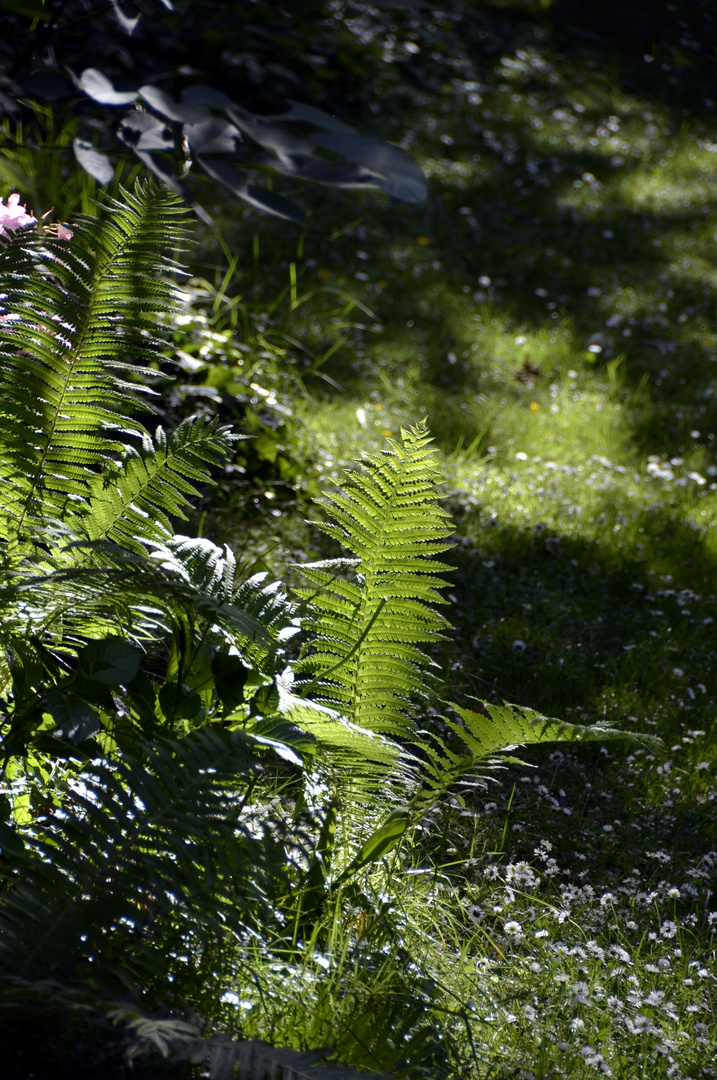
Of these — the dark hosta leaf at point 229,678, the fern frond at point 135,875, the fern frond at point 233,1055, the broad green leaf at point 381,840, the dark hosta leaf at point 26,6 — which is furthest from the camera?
the dark hosta leaf at point 229,678

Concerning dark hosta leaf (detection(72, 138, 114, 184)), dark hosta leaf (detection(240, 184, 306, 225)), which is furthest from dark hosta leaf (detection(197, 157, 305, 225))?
dark hosta leaf (detection(72, 138, 114, 184))

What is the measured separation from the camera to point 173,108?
1607mm

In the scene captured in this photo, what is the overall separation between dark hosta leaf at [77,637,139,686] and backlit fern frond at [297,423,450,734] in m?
0.46

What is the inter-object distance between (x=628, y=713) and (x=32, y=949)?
6.69ft

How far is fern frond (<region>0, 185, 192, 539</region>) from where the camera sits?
1.82 m

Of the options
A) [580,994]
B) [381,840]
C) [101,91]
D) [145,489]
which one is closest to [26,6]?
[101,91]

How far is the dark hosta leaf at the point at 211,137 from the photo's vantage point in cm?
154

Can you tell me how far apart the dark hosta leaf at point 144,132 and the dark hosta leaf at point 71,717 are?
105 centimetres

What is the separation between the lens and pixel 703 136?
782cm

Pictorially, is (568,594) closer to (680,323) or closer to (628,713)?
(628,713)

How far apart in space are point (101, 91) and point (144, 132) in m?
0.14

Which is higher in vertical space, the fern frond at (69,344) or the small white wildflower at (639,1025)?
the fern frond at (69,344)

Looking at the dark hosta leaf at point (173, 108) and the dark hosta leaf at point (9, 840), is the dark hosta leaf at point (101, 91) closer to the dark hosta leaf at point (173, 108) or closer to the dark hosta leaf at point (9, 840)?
the dark hosta leaf at point (173, 108)

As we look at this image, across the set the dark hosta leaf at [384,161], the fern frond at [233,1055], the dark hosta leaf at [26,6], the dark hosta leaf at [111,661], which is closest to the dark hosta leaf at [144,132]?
the dark hosta leaf at [384,161]
